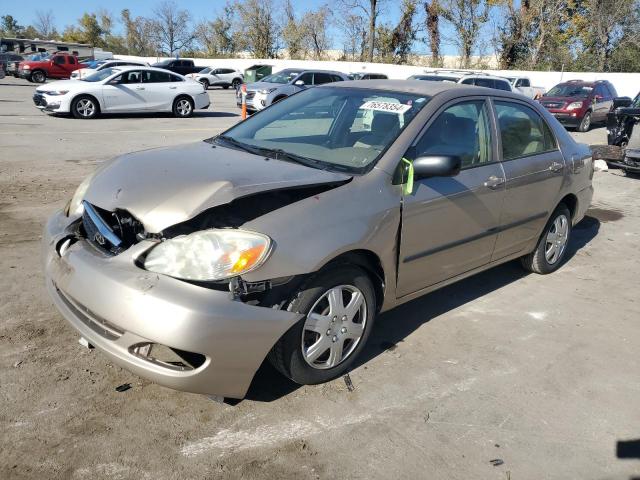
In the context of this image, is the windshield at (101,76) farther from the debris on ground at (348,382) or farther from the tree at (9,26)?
the tree at (9,26)

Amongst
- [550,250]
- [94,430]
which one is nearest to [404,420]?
[94,430]

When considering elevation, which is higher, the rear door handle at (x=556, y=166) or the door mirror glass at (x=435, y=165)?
the door mirror glass at (x=435, y=165)

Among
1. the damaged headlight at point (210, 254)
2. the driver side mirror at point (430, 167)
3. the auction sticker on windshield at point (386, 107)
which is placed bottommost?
the damaged headlight at point (210, 254)

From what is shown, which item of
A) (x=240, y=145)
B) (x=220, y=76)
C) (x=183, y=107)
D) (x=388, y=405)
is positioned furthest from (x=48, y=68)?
(x=388, y=405)

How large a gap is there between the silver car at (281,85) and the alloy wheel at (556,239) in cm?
1451

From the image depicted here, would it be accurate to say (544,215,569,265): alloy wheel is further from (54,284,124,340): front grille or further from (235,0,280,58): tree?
(235,0,280,58): tree

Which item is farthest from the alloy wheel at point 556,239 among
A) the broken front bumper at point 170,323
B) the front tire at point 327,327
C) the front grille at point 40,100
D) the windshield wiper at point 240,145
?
the front grille at point 40,100

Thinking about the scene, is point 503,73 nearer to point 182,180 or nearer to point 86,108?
point 86,108

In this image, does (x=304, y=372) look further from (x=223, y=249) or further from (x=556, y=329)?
(x=556, y=329)

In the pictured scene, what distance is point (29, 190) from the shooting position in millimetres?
7328

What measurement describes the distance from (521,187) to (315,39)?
50.2m

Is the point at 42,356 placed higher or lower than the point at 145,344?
lower

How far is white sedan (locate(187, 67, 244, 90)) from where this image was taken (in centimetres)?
3599

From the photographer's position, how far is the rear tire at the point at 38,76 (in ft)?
102
